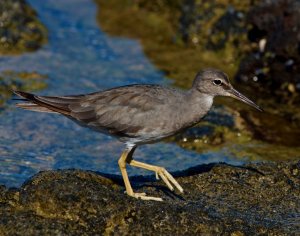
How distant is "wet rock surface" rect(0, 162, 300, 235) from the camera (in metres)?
5.80

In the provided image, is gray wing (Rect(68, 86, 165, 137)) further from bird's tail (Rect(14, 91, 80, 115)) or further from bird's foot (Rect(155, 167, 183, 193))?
bird's foot (Rect(155, 167, 183, 193))

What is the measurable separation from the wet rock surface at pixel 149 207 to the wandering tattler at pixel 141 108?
18.1 inches

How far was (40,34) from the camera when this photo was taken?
13.4 meters

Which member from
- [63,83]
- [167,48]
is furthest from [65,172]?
[167,48]

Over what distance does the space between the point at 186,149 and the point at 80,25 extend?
5.65 m

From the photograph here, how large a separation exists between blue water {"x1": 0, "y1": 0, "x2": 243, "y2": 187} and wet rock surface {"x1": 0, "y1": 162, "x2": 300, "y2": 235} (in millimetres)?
2115

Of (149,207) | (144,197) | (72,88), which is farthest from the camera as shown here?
(72,88)

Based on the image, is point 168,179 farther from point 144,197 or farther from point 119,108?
point 119,108

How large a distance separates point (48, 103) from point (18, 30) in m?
6.07

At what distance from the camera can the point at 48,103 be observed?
7.43 metres

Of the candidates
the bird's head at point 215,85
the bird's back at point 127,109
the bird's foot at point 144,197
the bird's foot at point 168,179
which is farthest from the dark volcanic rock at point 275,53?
the bird's foot at point 144,197

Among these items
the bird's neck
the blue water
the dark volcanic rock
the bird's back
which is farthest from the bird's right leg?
the dark volcanic rock

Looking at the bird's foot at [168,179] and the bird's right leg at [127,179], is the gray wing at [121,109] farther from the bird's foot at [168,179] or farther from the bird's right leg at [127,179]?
the bird's foot at [168,179]

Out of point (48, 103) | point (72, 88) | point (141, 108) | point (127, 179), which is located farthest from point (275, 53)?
point (127, 179)
